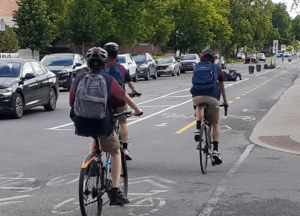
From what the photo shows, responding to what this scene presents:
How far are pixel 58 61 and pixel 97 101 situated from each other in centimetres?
2210

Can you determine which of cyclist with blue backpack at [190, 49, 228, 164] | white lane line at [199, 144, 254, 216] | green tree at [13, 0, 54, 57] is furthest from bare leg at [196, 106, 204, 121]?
green tree at [13, 0, 54, 57]

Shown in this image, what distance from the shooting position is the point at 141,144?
11.4 meters

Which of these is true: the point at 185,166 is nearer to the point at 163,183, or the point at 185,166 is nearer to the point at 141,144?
the point at 163,183

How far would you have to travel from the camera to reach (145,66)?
124ft

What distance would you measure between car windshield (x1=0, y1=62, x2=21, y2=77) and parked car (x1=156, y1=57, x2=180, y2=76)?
27.5 metres

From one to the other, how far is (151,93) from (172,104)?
553 cm

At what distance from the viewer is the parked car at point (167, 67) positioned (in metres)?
43.8

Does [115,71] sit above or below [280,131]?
above

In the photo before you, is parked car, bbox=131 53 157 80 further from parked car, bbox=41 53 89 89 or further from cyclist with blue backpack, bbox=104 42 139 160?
cyclist with blue backpack, bbox=104 42 139 160

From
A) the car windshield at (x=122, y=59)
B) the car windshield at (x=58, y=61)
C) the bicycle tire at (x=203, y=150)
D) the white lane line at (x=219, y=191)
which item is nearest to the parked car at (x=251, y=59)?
the car windshield at (x=122, y=59)

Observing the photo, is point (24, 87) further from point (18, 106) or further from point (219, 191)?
point (219, 191)

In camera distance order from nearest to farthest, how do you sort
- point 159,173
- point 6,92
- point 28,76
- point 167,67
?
1. point 159,173
2. point 6,92
3. point 28,76
4. point 167,67

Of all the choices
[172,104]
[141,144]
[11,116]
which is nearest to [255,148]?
[141,144]

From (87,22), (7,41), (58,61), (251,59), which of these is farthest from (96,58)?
(251,59)
